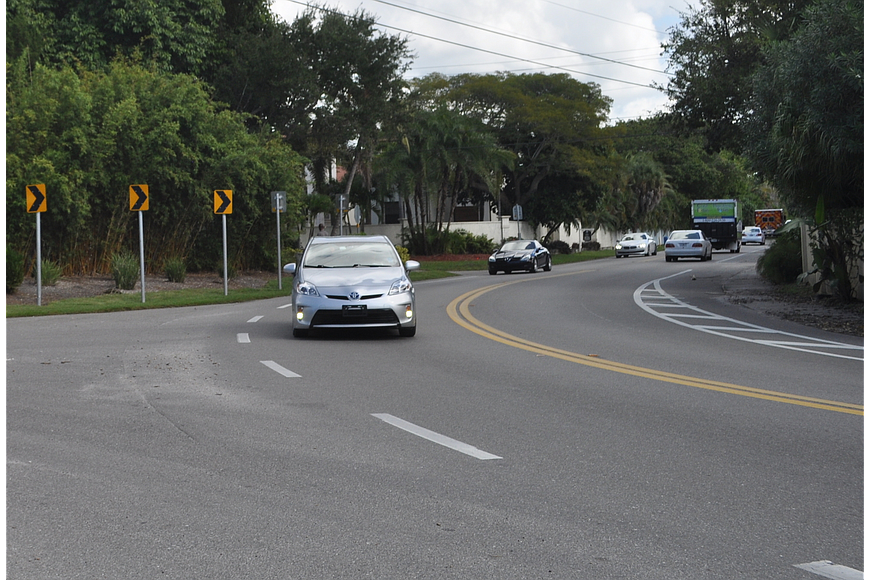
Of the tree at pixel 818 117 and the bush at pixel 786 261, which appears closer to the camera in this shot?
the tree at pixel 818 117

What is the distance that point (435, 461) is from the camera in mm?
6902

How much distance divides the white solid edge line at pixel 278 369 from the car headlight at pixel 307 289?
2553mm

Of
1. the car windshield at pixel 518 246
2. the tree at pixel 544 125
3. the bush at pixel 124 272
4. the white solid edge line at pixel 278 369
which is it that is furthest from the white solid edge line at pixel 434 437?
the tree at pixel 544 125

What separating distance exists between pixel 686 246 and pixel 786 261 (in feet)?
67.2

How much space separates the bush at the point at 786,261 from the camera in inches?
1126

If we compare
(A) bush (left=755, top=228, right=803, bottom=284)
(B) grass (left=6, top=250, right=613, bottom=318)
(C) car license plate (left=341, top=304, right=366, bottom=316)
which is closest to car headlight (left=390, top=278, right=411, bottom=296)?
(C) car license plate (left=341, top=304, right=366, bottom=316)

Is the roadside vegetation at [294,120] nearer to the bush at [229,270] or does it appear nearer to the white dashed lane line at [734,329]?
the bush at [229,270]

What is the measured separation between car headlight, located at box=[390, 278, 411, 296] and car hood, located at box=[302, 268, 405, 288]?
0.07m

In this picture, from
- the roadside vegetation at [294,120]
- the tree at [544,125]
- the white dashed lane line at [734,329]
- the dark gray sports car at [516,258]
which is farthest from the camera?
the tree at [544,125]

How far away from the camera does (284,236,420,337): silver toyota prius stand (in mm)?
14852

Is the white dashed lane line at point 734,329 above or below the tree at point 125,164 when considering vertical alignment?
below

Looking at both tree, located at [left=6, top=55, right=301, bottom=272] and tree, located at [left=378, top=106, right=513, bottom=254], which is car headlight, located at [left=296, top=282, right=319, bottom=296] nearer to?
tree, located at [left=6, top=55, right=301, bottom=272]

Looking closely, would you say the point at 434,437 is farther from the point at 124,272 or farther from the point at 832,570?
the point at 124,272

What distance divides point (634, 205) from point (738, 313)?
6726 centimetres
